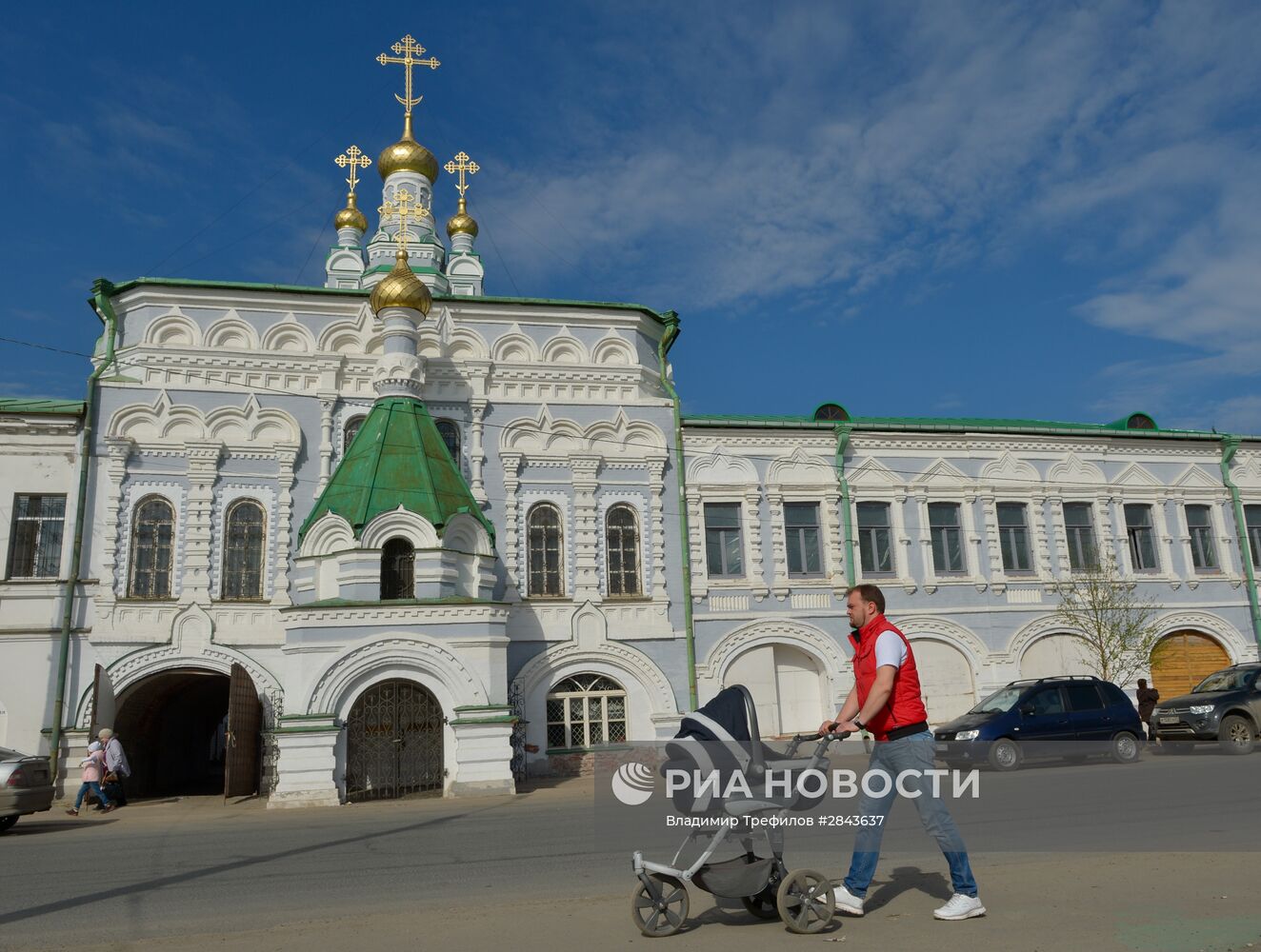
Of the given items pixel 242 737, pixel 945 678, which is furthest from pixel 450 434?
pixel 945 678

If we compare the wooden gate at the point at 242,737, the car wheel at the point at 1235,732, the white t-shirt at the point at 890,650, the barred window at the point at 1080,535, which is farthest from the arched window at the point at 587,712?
the white t-shirt at the point at 890,650

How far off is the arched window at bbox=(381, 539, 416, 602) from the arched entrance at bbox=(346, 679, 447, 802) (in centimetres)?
159

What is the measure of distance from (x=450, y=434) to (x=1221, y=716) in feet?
48.2

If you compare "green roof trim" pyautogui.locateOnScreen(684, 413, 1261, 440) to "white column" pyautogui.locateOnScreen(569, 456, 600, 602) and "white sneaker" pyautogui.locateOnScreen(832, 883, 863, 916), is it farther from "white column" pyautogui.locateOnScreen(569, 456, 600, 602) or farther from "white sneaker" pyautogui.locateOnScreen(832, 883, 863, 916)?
"white sneaker" pyautogui.locateOnScreen(832, 883, 863, 916)

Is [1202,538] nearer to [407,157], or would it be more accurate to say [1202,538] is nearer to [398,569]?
[398,569]

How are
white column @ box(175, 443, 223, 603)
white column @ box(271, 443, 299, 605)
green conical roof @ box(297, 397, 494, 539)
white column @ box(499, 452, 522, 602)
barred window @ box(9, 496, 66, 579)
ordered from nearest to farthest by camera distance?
green conical roof @ box(297, 397, 494, 539) → barred window @ box(9, 496, 66, 579) → white column @ box(175, 443, 223, 603) → white column @ box(271, 443, 299, 605) → white column @ box(499, 452, 522, 602)

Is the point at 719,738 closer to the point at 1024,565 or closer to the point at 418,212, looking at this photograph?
the point at 1024,565

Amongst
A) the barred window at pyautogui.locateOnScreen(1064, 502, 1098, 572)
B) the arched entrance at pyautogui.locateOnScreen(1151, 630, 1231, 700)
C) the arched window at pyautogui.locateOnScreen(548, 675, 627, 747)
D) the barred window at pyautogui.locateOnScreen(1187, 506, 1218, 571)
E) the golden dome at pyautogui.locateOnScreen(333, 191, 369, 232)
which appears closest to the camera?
the arched window at pyautogui.locateOnScreen(548, 675, 627, 747)

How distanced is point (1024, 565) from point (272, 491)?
52.3 feet

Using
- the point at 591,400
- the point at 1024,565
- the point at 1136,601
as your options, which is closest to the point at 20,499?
the point at 591,400

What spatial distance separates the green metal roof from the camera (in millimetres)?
18797

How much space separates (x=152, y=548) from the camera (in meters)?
18.8

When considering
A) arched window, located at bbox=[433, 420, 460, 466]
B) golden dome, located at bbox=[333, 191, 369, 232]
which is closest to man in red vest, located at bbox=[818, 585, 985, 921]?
arched window, located at bbox=[433, 420, 460, 466]

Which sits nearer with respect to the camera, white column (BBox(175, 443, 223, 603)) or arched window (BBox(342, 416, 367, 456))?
white column (BBox(175, 443, 223, 603))
